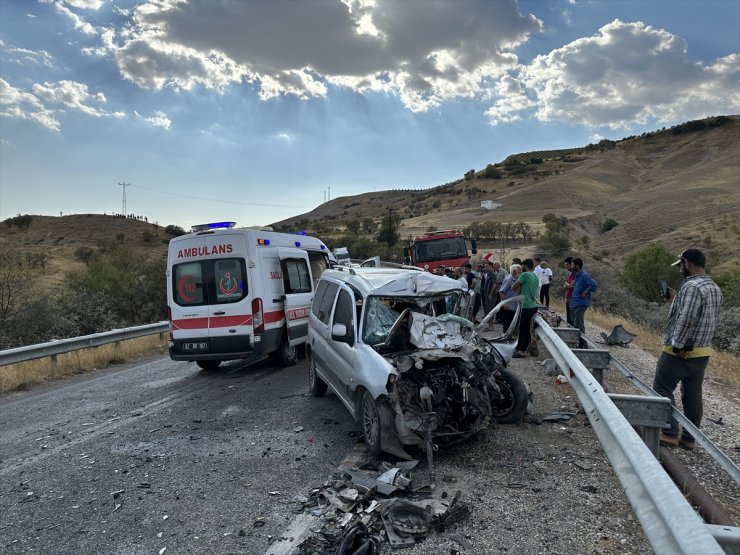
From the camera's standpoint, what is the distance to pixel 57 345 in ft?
34.7

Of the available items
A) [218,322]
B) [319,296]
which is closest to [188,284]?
[218,322]

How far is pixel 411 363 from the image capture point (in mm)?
5027

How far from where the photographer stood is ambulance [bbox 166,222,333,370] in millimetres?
8766

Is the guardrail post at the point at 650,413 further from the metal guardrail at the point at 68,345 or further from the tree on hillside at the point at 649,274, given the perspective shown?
the tree on hillside at the point at 649,274

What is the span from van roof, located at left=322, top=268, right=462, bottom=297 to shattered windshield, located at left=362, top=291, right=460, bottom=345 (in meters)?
0.08

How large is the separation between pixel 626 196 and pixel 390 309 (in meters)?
83.5

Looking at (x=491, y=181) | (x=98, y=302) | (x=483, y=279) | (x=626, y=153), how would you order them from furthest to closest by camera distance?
(x=626, y=153) → (x=491, y=181) → (x=98, y=302) → (x=483, y=279)

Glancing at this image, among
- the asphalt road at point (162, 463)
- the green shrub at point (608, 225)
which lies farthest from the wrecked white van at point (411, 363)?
the green shrub at point (608, 225)

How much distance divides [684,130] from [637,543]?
14470 cm

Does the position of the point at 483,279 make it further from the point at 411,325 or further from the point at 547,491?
the point at 547,491

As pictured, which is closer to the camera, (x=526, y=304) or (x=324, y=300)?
(x=324, y=300)

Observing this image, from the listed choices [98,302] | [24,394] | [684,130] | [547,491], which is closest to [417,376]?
[547,491]

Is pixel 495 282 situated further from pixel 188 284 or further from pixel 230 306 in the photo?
pixel 188 284

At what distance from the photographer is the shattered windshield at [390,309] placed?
580cm
